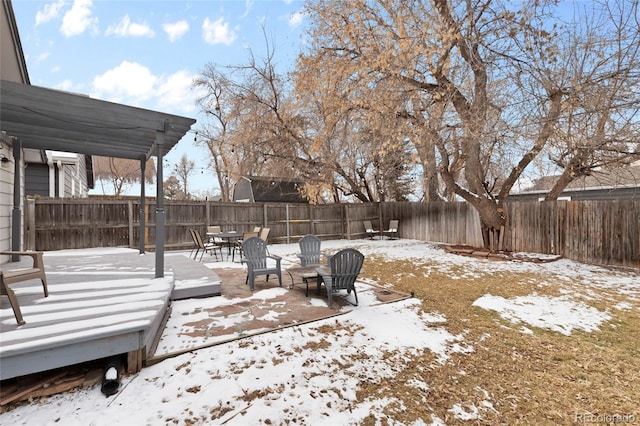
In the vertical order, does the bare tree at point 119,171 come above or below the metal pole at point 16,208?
above

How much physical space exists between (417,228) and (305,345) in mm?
11181

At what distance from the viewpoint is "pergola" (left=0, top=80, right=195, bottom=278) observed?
3166 millimetres

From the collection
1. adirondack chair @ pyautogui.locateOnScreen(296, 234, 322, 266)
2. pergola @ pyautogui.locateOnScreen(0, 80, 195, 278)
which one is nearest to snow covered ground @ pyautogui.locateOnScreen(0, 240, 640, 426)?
adirondack chair @ pyautogui.locateOnScreen(296, 234, 322, 266)

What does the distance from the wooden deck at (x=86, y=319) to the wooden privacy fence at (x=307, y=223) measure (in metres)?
3.08

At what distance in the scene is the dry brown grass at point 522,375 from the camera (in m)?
2.12

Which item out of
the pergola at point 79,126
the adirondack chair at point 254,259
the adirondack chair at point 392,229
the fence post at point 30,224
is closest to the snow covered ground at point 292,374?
the adirondack chair at point 254,259

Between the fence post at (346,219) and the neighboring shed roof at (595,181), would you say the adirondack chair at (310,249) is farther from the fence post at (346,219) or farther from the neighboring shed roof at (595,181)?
the fence post at (346,219)

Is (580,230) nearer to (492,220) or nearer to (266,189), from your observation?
(492,220)

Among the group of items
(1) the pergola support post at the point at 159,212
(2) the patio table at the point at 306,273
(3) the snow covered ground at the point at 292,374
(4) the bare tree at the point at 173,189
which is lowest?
(3) the snow covered ground at the point at 292,374

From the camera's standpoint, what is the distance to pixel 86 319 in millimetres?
2566

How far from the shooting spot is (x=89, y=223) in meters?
8.26

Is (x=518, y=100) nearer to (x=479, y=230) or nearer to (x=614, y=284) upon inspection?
(x=614, y=284)

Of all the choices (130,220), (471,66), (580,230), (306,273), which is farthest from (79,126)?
(580,230)

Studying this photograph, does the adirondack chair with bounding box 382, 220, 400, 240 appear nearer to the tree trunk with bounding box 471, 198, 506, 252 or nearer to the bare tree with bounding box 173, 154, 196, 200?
the tree trunk with bounding box 471, 198, 506, 252
